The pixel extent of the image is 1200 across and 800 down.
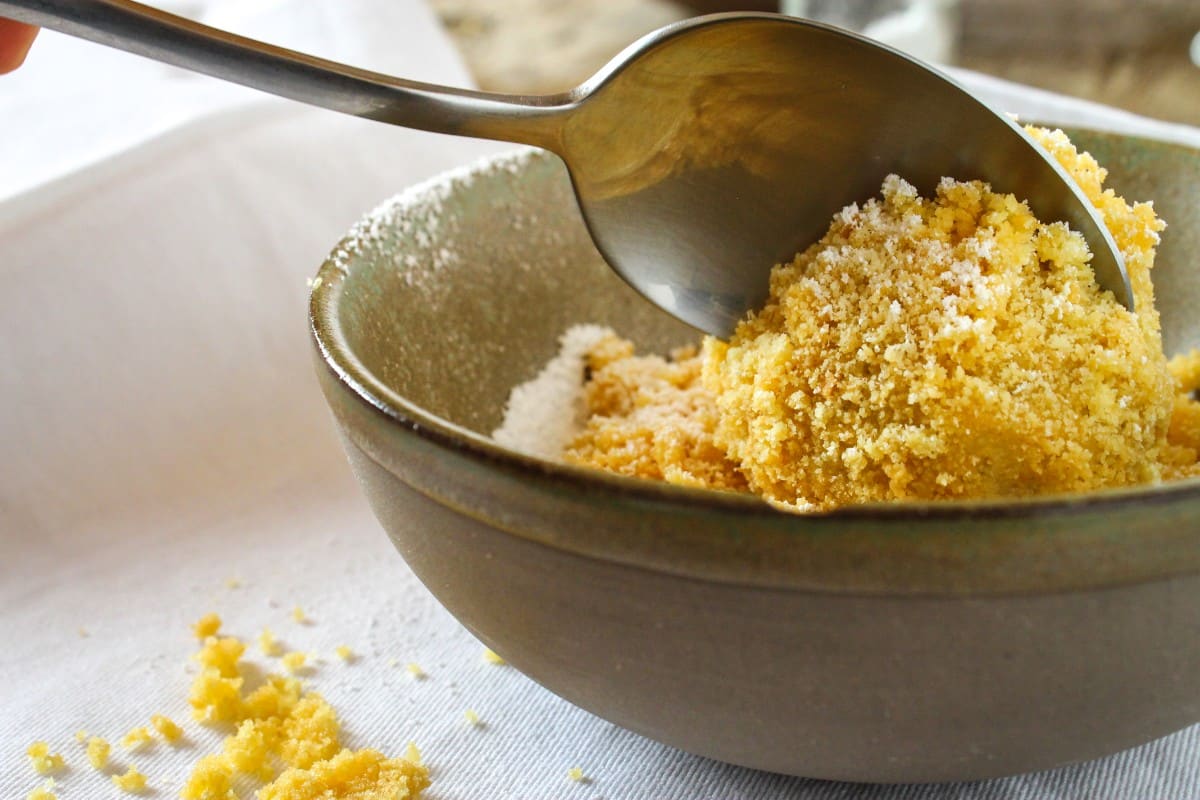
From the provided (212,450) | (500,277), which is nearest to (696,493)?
(500,277)

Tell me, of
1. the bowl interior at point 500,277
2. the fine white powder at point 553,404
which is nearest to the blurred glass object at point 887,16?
the bowl interior at point 500,277

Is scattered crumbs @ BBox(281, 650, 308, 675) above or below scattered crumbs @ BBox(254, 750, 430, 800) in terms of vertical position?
below

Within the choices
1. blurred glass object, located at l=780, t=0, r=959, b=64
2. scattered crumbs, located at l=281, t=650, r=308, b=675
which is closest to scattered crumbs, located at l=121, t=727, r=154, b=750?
scattered crumbs, located at l=281, t=650, r=308, b=675

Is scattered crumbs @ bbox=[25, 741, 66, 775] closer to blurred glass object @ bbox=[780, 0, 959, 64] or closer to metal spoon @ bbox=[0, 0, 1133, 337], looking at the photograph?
metal spoon @ bbox=[0, 0, 1133, 337]

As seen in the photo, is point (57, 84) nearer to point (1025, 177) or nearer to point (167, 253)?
point (167, 253)

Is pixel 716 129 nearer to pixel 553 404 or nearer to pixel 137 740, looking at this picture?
pixel 553 404
